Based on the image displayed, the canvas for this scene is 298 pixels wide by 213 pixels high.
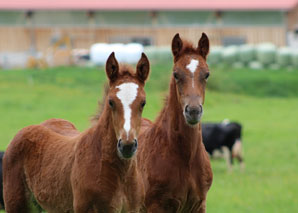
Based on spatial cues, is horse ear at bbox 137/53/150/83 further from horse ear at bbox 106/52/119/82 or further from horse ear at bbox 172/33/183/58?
horse ear at bbox 172/33/183/58

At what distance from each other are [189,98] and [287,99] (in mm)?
27244

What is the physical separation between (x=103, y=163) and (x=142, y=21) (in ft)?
141

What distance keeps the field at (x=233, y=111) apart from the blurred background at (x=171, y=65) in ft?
0.14

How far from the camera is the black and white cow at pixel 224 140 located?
767 inches

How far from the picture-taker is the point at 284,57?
40.8 meters

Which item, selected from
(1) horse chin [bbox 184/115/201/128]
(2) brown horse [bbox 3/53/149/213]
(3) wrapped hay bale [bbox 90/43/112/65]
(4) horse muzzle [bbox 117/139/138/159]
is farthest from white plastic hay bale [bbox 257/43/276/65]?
(4) horse muzzle [bbox 117/139/138/159]

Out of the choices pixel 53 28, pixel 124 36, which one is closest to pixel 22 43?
pixel 53 28

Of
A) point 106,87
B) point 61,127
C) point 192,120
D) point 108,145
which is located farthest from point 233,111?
point 108,145

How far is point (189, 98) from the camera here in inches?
292

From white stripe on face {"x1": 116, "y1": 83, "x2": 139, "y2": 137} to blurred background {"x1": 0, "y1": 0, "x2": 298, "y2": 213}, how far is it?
1.86 m

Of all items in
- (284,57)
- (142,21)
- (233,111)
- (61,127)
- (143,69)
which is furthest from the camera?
(142,21)

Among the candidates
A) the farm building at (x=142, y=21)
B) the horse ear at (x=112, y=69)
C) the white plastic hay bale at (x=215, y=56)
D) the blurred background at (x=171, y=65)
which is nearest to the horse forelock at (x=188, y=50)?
the blurred background at (x=171, y=65)

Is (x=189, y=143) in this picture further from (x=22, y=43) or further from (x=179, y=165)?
(x=22, y=43)

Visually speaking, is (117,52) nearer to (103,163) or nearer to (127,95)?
(103,163)
